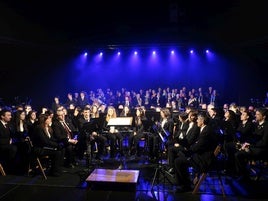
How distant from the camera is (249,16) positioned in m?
18.1

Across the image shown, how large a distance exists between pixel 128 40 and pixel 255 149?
563 inches

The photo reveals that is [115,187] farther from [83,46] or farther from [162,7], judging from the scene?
[162,7]

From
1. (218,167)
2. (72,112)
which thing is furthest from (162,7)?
(218,167)

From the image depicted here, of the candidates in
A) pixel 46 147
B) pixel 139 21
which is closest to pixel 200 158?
pixel 46 147

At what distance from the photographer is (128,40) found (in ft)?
65.7

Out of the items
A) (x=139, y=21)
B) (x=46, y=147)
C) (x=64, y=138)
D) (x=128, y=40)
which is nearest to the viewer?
(x=46, y=147)

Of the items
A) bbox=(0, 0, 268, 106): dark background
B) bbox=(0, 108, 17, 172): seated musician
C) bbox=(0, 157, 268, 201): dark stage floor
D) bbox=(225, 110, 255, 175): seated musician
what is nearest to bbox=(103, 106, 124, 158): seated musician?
bbox=(0, 157, 268, 201): dark stage floor

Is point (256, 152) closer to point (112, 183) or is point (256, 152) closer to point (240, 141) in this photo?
point (240, 141)

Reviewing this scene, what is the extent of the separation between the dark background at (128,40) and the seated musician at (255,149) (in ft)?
35.9

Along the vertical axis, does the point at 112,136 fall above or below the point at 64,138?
below

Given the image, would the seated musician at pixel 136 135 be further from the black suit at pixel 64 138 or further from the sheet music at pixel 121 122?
the black suit at pixel 64 138

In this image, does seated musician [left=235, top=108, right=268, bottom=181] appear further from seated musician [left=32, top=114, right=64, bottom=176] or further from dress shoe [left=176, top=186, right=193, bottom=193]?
seated musician [left=32, top=114, right=64, bottom=176]

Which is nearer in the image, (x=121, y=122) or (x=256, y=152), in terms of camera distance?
(x=256, y=152)

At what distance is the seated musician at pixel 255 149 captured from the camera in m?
7.01
